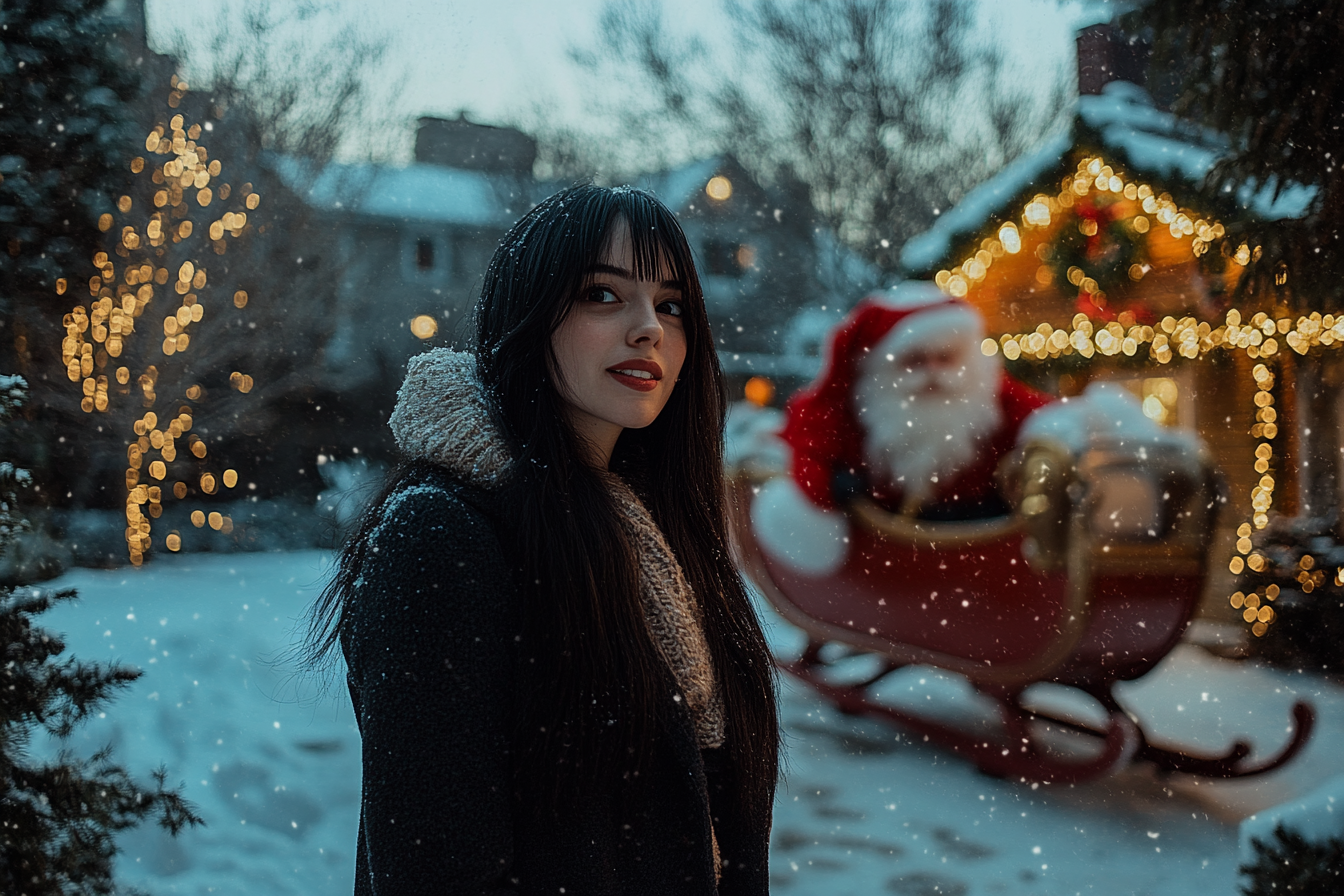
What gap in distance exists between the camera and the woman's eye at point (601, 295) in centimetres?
117

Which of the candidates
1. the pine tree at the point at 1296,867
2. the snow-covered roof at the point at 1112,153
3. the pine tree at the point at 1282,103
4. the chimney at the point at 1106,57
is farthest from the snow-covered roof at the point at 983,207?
the pine tree at the point at 1296,867

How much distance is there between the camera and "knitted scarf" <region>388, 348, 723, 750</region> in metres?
1.07

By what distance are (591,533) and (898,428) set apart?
403 cm

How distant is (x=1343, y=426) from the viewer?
5.95 meters

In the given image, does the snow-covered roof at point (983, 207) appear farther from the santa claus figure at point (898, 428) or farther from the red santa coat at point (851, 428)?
the red santa coat at point (851, 428)

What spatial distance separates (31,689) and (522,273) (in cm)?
205

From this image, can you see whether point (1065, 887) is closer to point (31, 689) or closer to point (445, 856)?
point (445, 856)

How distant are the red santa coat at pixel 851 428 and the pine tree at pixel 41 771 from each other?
3399mm

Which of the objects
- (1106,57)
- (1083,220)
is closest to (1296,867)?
(1083,220)

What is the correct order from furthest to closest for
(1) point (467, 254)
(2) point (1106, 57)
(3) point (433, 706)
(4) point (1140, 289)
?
(1) point (467, 254)
(2) point (1106, 57)
(4) point (1140, 289)
(3) point (433, 706)

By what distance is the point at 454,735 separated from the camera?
92cm

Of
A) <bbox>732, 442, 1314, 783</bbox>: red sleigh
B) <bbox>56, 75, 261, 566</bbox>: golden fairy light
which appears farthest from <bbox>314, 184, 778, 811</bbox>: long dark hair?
<bbox>56, 75, 261, 566</bbox>: golden fairy light

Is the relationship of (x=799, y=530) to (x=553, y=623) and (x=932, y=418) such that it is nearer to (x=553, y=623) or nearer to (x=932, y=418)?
(x=932, y=418)

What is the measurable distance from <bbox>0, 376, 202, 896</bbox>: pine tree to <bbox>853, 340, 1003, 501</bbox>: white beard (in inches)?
147
